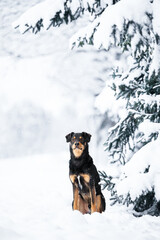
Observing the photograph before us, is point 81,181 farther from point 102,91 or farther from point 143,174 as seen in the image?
point 102,91

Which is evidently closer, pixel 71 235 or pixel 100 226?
pixel 71 235

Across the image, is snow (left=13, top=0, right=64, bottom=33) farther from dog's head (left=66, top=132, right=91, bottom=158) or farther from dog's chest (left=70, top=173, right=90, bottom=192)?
dog's chest (left=70, top=173, right=90, bottom=192)

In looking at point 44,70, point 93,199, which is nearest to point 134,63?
point 93,199

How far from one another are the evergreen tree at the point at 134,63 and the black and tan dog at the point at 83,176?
0.42 m

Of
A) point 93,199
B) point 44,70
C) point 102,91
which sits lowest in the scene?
point 93,199

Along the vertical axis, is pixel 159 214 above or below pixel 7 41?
below

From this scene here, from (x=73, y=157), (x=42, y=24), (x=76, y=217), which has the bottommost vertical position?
(x=76, y=217)

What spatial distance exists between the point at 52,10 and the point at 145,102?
2.36 meters

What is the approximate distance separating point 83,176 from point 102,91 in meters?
4.99

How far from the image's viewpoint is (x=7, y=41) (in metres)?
14.9

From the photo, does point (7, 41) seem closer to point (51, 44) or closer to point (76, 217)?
point (51, 44)

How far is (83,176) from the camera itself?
5473mm

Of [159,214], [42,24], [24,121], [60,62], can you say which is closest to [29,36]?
[60,62]

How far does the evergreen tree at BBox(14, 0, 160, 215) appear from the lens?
177 inches
